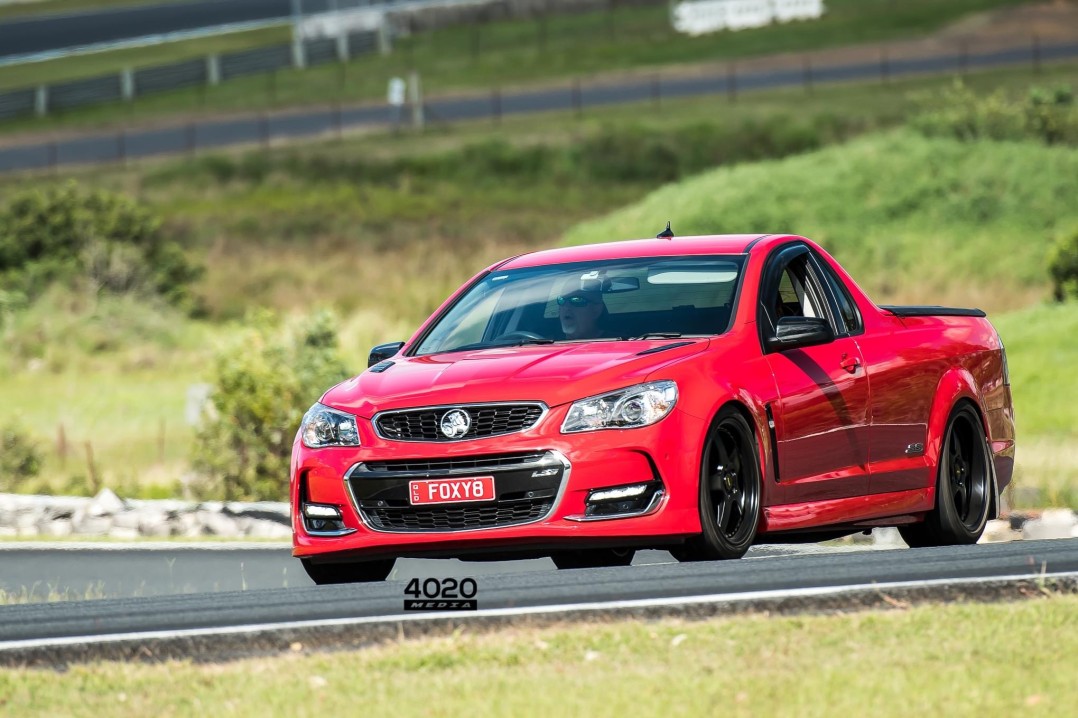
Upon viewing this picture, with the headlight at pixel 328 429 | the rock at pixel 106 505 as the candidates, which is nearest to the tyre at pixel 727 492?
the headlight at pixel 328 429

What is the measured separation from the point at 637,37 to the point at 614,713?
68.9 meters

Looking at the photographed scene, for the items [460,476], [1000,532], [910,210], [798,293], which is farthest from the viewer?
[910,210]

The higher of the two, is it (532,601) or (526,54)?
(526,54)

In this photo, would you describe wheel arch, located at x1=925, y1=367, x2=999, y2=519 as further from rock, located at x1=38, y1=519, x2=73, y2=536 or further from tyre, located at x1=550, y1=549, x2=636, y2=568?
rock, located at x1=38, y1=519, x2=73, y2=536

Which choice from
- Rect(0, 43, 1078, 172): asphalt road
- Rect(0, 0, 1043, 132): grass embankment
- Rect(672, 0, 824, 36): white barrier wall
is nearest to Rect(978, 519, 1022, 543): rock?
Rect(0, 43, 1078, 172): asphalt road

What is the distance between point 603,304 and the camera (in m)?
9.70

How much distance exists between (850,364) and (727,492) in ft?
4.73

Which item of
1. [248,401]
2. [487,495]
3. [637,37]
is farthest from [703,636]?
[637,37]

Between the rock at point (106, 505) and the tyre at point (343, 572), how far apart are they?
643cm

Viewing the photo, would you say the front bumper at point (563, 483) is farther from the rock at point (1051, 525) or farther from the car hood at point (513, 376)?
the rock at point (1051, 525)

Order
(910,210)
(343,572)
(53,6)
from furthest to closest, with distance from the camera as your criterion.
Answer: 1. (53,6)
2. (910,210)
3. (343,572)

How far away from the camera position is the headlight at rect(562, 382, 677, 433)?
8.38 metres

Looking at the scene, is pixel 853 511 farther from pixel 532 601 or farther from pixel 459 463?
pixel 532 601

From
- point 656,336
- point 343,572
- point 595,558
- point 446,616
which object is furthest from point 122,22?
point 446,616
